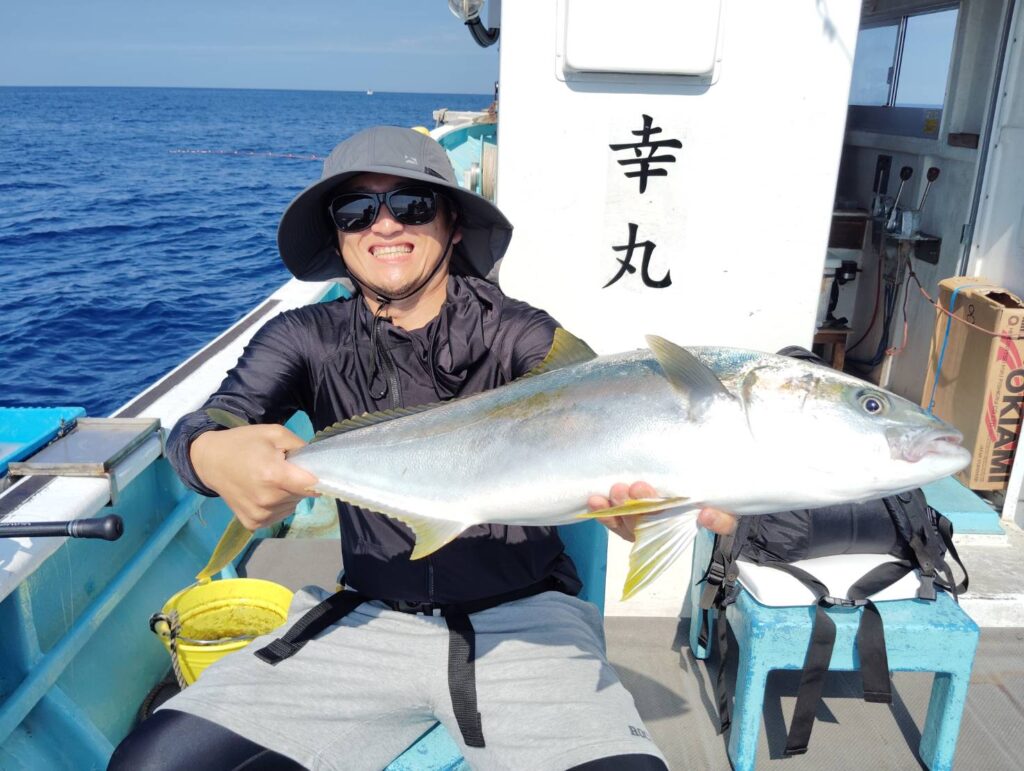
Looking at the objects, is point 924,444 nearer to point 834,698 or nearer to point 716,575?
point 716,575

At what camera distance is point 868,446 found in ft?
5.24

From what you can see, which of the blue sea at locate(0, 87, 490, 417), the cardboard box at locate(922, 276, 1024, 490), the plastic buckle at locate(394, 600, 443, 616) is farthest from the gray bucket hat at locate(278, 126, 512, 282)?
the blue sea at locate(0, 87, 490, 417)

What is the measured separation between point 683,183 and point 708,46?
0.51m

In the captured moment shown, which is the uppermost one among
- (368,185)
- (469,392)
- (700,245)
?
(368,185)

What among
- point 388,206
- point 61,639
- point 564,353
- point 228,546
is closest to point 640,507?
point 564,353

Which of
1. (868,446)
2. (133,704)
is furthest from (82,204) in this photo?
(868,446)

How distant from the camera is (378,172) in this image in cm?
232

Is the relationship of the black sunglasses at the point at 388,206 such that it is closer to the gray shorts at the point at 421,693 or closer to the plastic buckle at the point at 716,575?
the gray shorts at the point at 421,693

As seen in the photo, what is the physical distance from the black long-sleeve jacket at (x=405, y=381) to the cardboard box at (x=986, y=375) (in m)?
2.98

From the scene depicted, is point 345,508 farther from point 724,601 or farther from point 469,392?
point 724,601

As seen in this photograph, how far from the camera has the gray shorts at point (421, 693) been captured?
1.98m

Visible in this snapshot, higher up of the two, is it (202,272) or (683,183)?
(683,183)

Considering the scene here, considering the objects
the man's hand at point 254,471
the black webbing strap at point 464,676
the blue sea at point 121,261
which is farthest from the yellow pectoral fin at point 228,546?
the blue sea at point 121,261

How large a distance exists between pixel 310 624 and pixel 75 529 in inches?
28.8
